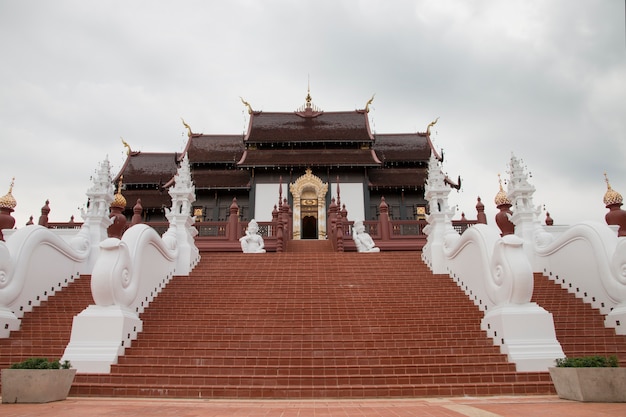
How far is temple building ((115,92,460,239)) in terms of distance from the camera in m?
24.6

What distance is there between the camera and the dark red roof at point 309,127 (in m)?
26.5

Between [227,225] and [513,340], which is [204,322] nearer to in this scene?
[513,340]

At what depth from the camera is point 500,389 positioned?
5.57 metres

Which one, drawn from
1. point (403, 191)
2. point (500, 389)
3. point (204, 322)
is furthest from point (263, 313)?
point (403, 191)

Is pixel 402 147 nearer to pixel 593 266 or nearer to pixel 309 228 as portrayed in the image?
pixel 309 228

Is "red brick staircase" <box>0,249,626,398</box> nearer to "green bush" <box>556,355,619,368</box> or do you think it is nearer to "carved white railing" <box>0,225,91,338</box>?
"carved white railing" <box>0,225,91,338</box>

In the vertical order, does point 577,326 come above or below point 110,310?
below

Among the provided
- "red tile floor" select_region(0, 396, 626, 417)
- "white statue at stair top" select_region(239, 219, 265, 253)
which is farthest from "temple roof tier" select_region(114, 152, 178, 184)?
"red tile floor" select_region(0, 396, 626, 417)

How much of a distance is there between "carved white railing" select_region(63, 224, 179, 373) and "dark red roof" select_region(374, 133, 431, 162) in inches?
815

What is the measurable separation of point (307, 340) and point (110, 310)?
315 cm

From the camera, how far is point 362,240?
611 inches

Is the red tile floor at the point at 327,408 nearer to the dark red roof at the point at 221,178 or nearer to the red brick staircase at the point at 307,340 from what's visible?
the red brick staircase at the point at 307,340

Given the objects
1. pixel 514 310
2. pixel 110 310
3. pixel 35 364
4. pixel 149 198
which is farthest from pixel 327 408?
pixel 149 198

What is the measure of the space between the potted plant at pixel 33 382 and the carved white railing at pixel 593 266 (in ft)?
27.9
